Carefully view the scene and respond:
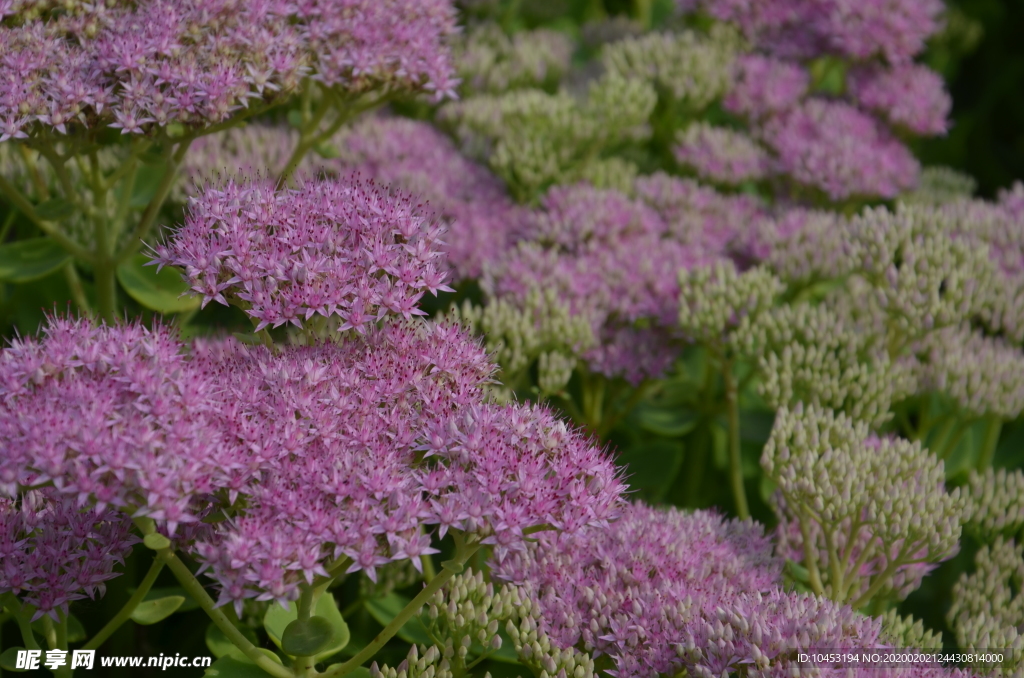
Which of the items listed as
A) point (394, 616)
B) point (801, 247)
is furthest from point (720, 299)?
point (394, 616)

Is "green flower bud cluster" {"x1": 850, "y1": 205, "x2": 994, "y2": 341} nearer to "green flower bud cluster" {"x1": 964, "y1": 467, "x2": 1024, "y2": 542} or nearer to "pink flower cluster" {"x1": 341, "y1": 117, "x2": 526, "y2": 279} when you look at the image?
"green flower bud cluster" {"x1": 964, "y1": 467, "x2": 1024, "y2": 542}

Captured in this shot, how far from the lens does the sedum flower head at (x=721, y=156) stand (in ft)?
10.4

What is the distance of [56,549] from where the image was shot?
1.63 m

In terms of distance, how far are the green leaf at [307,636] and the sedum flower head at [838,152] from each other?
217 cm

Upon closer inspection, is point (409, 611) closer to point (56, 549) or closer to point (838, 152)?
point (56, 549)

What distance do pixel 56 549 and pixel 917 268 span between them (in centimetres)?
193

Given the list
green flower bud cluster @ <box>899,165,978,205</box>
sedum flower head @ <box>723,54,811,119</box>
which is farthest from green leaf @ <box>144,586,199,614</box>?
green flower bud cluster @ <box>899,165,978,205</box>

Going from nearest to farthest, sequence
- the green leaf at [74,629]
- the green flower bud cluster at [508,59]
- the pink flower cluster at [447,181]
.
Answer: the green leaf at [74,629] → the pink flower cluster at [447,181] → the green flower bud cluster at [508,59]

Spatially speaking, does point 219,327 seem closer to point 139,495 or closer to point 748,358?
point 139,495

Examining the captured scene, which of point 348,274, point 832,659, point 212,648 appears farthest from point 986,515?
point 212,648

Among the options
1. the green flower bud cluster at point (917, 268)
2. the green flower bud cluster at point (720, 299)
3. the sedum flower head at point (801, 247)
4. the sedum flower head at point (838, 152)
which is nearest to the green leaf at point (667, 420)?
the green flower bud cluster at point (720, 299)

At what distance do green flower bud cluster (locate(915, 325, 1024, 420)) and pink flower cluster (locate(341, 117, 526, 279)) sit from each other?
1133 mm

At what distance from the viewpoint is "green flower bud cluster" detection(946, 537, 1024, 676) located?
191 centimetres

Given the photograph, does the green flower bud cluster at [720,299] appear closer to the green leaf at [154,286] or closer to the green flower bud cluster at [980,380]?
the green flower bud cluster at [980,380]
